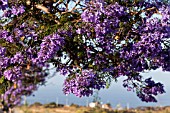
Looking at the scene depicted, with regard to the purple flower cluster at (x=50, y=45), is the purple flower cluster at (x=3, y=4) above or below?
above

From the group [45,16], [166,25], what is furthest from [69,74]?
[166,25]

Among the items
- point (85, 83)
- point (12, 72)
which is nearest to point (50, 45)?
point (85, 83)

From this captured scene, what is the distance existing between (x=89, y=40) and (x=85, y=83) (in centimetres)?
101

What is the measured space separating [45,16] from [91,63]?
5.02 feet

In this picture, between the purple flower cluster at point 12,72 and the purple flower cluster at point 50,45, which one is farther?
the purple flower cluster at point 12,72

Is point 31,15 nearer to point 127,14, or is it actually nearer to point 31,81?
point 127,14

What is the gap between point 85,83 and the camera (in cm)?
874

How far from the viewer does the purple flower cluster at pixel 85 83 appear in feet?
28.8

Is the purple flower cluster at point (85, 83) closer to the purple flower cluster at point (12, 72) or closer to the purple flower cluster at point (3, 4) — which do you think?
the purple flower cluster at point (12, 72)

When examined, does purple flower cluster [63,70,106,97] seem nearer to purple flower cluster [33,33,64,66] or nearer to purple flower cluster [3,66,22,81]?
purple flower cluster [33,33,64,66]

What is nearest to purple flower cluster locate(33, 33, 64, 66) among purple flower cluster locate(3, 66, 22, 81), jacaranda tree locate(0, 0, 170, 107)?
jacaranda tree locate(0, 0, 170, 107)

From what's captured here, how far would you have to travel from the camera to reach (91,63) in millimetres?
9734

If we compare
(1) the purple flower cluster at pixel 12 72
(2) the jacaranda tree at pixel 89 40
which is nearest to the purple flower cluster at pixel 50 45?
(2) the jacaranda tree at pixel 89 40

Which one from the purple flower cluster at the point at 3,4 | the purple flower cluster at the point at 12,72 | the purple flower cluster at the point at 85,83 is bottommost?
the purple flower cluster at the point at 85,83
